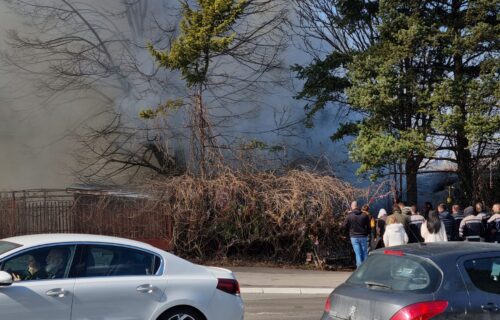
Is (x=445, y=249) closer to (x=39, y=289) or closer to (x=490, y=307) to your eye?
(x=490, y=307)

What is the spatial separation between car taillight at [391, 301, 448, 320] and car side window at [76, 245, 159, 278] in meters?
2.75

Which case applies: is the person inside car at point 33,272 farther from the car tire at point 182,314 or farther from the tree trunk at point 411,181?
the tree trunk at point 411,181

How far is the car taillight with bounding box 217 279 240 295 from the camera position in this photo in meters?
6.60

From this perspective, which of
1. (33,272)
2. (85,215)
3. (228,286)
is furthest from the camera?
(85,215)

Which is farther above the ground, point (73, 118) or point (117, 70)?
point (117, 70)

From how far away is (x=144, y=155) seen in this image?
22141 mm

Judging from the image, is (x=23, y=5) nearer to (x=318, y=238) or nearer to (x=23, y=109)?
(x=23, y=109)

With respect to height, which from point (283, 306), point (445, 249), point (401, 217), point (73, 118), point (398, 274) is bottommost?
point (283, 306)

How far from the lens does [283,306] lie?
10.5 m

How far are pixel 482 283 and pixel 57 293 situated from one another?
403cm

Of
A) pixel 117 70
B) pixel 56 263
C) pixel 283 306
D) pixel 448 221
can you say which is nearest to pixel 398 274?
pixel 56 263

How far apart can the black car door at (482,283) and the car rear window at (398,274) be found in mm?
306

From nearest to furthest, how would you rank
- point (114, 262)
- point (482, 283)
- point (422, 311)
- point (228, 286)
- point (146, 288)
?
point (422, 311) < point (482, 283) < point (146, 288) < point (114, 262) < point (228, 286)

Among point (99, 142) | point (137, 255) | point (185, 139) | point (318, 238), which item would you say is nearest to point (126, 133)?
point (99, 142)
